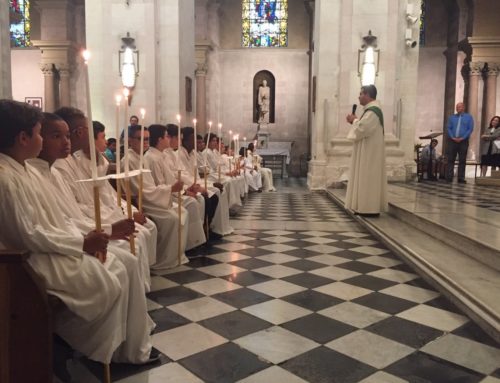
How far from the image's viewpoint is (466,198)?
8.39 meters

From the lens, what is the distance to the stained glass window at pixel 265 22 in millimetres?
22000

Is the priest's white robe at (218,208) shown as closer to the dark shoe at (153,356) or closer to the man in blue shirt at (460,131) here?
the dark shoe at (153,356)

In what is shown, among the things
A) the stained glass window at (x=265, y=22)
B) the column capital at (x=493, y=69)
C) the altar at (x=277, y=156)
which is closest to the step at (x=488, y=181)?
the altar at (x=277, y=156)

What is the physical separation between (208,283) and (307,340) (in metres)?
1.46

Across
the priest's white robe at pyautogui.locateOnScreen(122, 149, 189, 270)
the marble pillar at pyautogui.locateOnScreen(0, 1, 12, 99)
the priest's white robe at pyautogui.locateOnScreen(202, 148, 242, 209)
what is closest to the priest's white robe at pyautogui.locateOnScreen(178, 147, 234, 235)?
the priest's white robe at pyautogui.locateOnScreen(202, 148, 242, 209)

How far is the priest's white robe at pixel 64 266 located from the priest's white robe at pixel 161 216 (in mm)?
2260

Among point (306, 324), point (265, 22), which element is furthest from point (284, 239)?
point (265, 22)

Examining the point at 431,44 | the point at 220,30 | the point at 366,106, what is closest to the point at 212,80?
the point at 220,30

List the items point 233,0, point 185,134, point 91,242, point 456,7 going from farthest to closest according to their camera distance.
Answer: point 233,0
point 456,7
point 185,134
point 91,242

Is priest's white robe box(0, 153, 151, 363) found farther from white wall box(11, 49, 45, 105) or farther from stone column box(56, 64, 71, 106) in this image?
white wall box(11, 49, 45, 105)

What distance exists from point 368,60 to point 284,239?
7112mm

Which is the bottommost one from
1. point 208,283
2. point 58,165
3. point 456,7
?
point 208,283

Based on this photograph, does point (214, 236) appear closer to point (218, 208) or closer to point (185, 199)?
point (218, 208)

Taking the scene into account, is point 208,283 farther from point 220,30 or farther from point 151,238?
point 220,30
